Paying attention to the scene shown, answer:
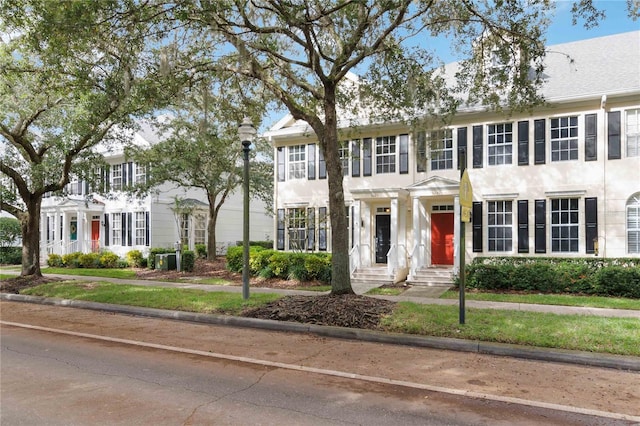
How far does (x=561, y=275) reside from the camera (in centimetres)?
1296

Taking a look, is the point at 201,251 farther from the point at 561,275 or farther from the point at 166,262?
the point at 561,275

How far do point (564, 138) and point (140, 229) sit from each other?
2103 centimetres

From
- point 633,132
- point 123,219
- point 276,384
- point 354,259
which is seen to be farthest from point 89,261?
point 633,132

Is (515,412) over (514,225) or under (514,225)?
under

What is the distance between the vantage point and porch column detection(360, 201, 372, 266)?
17.2 m

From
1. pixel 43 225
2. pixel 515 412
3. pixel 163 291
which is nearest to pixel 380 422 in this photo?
pixel 515 412

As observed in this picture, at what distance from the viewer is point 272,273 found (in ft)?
54.1

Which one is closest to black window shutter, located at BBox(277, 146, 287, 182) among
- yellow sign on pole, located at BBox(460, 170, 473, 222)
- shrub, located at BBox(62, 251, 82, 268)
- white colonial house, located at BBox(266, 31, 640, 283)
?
white colonial house, located at BBox(266, 31, 640, 283)

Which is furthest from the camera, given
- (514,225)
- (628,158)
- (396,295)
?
(514,225)

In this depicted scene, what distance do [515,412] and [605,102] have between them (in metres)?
12.8

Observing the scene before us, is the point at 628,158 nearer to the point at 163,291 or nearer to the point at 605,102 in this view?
the point at 605,102

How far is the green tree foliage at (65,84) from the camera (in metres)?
8.73

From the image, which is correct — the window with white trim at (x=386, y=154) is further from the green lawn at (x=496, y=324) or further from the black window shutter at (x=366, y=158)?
the green lawn at (x=496, y=324)

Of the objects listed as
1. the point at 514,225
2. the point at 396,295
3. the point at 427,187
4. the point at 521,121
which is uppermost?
the point at 521,121
